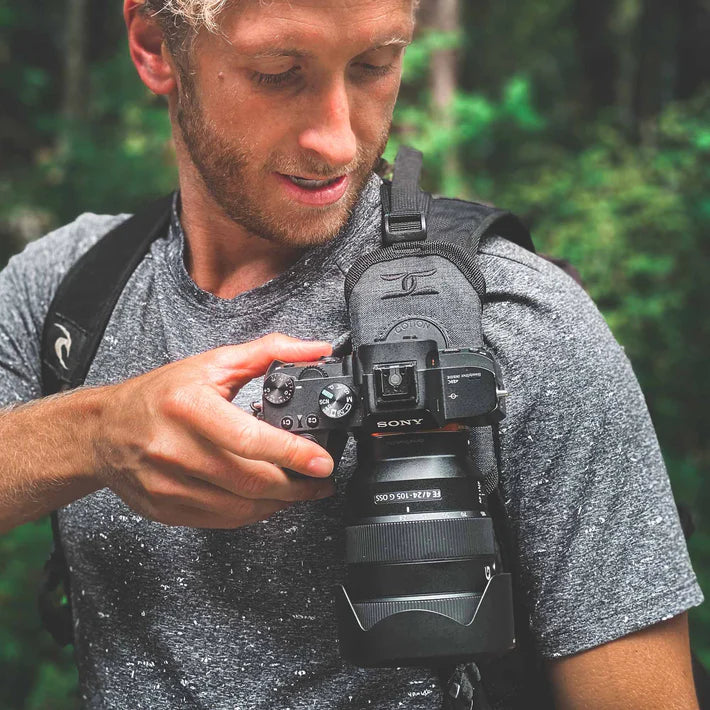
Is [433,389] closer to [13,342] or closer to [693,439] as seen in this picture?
[13,342]

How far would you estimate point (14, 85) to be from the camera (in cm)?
724

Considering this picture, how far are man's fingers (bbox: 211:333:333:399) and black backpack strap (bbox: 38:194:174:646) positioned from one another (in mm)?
623

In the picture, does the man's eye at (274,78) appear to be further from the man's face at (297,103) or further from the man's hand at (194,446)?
the man's hand at (194,446)

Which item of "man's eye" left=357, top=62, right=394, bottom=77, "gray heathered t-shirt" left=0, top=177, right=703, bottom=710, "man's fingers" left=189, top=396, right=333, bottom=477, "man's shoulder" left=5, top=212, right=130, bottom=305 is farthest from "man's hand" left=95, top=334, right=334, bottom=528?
"man's shoulder" left=5, top=212, right=130, bottom=305

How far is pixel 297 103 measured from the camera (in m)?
1.75

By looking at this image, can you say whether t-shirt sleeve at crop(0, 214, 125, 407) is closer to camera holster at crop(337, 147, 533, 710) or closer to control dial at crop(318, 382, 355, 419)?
camera holster at crop(337, 147, 533, 710)

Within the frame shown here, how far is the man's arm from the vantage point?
149 cm

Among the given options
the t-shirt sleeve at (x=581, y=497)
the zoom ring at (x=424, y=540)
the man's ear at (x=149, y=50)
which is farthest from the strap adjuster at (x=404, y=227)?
the man's ear at (x=149, y=50)

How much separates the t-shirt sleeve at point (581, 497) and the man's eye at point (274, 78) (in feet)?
2.00

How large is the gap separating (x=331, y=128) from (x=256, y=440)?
2.26 feet

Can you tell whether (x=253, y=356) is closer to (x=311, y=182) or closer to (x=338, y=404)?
(x=338, y=404)

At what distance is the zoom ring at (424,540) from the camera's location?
131 cm

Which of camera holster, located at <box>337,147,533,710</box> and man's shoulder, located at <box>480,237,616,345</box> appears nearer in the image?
camera holster, located at <box>337,147,533,710</box>

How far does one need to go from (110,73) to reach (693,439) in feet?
17.2
